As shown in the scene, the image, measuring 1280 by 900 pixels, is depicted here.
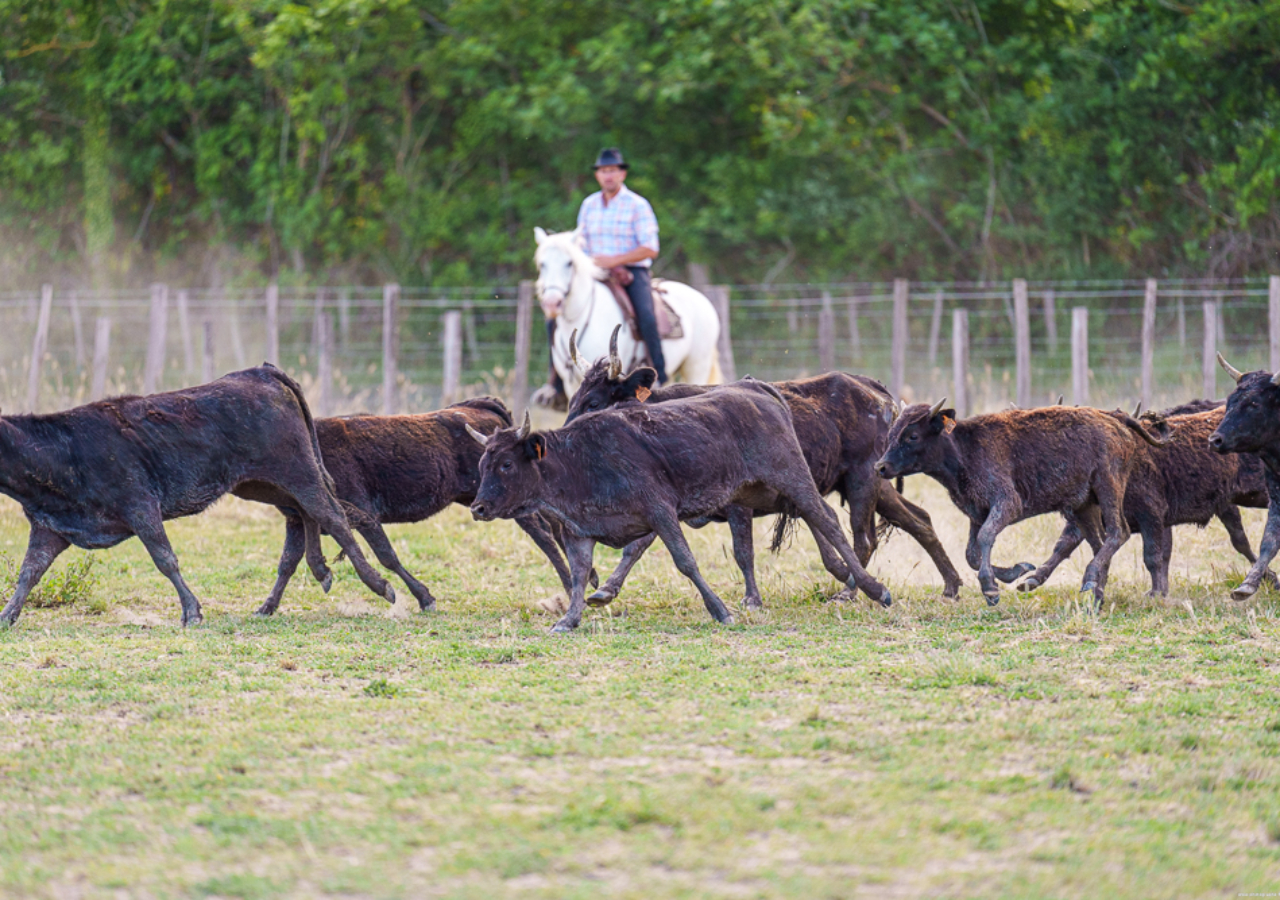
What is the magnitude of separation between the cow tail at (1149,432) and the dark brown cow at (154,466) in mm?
4581

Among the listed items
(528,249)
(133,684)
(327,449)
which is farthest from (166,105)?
(133,684)

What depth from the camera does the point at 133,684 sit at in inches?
250

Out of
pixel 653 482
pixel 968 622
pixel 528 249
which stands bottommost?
pixel 968 622

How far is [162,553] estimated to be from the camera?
26.1 ft

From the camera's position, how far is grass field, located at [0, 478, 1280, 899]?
405cm

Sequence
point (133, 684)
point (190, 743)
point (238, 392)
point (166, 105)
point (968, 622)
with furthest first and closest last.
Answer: point (166, 105), point (238, 392), point (968, 622), point (133, 684), point (190, 743)

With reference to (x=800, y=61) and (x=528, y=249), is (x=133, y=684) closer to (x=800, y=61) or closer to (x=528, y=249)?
(x=800, y=61)

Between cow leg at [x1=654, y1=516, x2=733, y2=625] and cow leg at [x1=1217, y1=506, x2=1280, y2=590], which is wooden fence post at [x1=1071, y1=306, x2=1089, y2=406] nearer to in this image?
cow leg at [x1=1217, y1=506, x2=1280, y2=590]

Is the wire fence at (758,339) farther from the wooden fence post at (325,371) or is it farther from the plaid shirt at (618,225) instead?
the plaid shirt at (618,225)

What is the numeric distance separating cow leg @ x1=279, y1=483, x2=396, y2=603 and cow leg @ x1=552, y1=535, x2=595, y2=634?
117 centimetres

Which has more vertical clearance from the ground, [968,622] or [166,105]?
[166,105]

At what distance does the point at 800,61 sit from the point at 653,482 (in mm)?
17560

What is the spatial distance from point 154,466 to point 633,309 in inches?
254

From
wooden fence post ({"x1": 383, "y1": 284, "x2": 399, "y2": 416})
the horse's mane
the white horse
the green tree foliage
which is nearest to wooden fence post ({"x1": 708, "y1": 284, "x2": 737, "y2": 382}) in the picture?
the white horse
